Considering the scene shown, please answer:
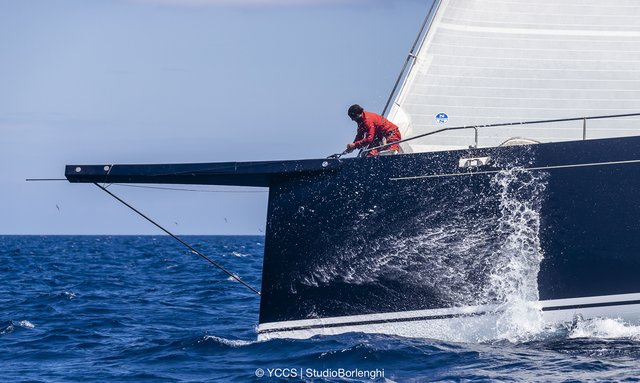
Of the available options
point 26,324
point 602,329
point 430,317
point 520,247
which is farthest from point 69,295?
point 602,329

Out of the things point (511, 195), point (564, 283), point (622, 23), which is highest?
point (622, 23)

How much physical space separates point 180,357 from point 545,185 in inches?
132

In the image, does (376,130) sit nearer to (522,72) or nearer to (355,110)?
(355,110)

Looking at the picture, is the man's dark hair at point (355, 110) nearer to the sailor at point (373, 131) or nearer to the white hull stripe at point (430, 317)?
the sailor at point (373, 131)

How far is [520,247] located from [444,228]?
2.07 feet

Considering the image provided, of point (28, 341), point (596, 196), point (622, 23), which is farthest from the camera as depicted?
point (28, 341)

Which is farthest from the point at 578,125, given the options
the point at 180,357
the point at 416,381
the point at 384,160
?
the point at 180,357

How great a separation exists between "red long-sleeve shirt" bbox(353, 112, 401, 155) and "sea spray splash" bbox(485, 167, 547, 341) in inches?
45.2

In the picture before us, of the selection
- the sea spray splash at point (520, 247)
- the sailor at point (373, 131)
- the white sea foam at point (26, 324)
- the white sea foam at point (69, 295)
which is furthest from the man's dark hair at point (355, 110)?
the white sea foam at point (69, 295)

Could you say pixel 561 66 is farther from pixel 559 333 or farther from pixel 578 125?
pixel 559 333

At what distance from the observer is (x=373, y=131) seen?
9617 millimetres

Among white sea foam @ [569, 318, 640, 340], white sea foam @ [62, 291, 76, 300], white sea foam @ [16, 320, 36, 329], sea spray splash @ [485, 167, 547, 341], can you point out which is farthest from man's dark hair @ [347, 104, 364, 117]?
white sea foam @ [62, 291, 76, 300]

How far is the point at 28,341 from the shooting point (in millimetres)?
10586

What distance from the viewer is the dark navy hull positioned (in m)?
8.74
